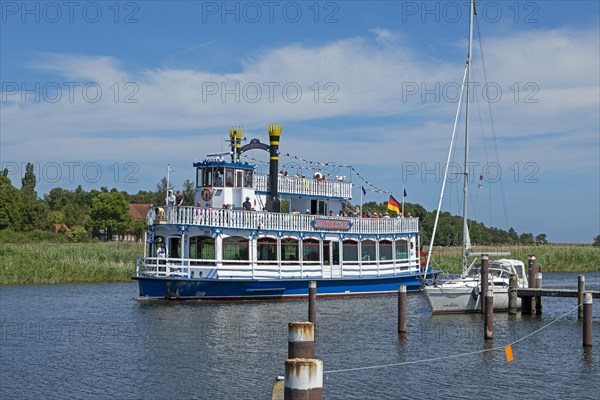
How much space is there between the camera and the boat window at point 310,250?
43.8 m

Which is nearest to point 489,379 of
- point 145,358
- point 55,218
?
point 145,358

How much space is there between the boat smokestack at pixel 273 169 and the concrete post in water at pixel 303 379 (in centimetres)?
3594

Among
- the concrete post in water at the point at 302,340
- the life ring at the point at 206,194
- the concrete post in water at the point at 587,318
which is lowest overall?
the concrete post in water at the point at 587,318

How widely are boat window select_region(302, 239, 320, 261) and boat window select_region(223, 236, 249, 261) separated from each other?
4013 mm

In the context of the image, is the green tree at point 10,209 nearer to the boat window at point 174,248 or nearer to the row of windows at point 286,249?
the boat window at point 174,248

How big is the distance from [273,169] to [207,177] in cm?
382

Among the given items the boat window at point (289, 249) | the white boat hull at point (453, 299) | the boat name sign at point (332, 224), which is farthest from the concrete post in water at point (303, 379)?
the boat name sign at point (332, 224)

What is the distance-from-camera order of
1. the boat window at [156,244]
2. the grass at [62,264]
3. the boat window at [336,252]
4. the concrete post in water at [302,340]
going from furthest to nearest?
the grass at [62,264]
the boat window at [336,252]
the boat window at [156,244]
the concrete post in water at [302,340]

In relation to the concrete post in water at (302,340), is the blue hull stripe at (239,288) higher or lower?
lower

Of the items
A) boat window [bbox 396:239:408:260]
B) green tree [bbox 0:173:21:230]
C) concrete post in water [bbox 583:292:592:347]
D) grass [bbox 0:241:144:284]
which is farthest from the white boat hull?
green tree [bbox 0:173:21:230]

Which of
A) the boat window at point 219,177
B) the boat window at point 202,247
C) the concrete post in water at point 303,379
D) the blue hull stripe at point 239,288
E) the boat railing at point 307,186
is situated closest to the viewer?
the concrete post in water at point 303,379

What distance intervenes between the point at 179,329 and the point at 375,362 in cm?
924

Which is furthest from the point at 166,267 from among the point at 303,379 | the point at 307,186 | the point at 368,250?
the point at 303,379

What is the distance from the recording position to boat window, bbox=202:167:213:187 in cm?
4291
